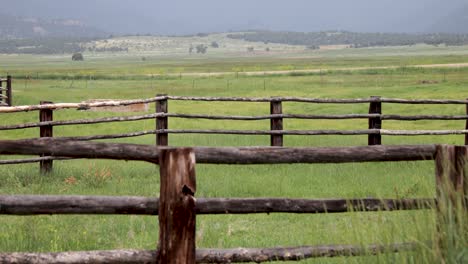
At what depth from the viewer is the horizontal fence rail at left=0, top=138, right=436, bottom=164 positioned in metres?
5.47

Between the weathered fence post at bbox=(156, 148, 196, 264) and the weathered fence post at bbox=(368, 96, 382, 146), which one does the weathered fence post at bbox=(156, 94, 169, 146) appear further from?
the weathered fence post at bbox=(156, 148, 196, 264)

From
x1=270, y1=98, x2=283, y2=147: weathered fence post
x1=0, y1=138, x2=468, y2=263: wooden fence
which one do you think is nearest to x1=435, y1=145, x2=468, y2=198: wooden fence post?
x1=0, y1=138, x2=468, y2=263: wooden fence

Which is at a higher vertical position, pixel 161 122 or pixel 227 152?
pixel 227 152

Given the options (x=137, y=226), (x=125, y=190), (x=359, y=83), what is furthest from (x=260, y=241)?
(x=359, y=83)

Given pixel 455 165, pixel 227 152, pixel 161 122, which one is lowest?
pixel 161 122

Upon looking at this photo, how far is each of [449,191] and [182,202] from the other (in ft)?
5.80

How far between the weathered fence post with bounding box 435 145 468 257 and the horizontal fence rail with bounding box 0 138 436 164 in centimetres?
21

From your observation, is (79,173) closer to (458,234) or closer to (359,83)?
(458,234)

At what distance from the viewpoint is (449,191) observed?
16.5ft

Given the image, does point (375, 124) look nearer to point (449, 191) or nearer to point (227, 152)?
point (227, 152)

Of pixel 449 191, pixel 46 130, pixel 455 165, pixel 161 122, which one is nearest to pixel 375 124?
pixel 161 122

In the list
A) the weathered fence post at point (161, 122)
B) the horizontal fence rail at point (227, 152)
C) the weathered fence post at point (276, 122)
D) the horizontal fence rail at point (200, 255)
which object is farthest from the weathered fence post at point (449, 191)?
the weathered fence post at point (276, 122)

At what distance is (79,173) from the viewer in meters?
13.5

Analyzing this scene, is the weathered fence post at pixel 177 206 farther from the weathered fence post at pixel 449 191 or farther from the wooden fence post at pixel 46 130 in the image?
the wooden fence post at pixel 46 130
